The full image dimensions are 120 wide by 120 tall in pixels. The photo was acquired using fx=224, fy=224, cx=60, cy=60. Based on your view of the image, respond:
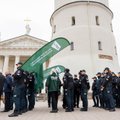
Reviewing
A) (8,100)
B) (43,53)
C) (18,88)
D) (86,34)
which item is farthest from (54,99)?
(86,34)

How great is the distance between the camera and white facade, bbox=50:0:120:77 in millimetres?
23761

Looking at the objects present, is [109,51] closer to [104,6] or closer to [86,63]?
[86,63]

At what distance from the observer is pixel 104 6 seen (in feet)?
85.8

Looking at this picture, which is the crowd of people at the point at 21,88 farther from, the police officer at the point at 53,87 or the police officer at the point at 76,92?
the police officer at the point at 76,92

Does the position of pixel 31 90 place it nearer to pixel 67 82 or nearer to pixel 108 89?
pixel 67 82

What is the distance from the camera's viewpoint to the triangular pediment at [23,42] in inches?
1841

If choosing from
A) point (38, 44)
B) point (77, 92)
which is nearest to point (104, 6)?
point (77, 92)

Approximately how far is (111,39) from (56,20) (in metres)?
6.88

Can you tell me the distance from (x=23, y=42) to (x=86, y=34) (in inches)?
988

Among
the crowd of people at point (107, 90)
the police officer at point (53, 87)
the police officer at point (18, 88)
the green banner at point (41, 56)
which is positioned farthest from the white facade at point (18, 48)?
the police officer at point (18, 88)

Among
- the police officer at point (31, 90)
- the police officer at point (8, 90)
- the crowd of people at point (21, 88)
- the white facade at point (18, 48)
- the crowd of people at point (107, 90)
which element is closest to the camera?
the crowd of people at point (21, 88)

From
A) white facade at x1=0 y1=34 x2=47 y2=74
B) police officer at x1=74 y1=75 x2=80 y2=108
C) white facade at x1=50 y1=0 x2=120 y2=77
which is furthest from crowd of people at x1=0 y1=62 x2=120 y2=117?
white facade at x1=0 y1=34 x2=47 y2=74

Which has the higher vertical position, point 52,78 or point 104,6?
point 104,6

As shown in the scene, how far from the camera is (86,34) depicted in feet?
81.1
